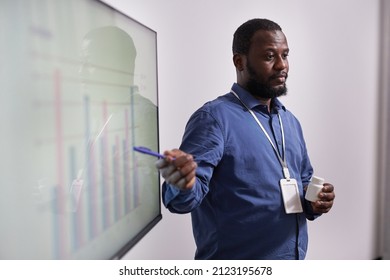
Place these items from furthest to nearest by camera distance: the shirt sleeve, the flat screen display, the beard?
the beard < the shirt sleeve < the flat screen display

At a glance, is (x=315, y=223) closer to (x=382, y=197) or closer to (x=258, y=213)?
(x=382, y=197)

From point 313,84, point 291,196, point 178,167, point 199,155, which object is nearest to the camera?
point 178,167

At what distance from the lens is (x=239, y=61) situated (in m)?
0.98

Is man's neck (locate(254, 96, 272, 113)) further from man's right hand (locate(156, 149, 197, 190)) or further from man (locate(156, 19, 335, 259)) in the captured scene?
man's right hand (locate(156, 149, 197, 190))

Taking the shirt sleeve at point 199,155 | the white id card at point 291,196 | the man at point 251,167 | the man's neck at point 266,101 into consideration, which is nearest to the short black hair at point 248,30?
the man at point 251,167

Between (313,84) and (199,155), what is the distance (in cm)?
59

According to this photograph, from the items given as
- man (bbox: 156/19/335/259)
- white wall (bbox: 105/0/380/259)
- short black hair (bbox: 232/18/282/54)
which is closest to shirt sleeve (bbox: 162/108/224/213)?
man (bbox: 156/19/335/259)

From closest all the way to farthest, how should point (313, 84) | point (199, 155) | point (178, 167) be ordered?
point (178, 167), point (199, 155), point (313, 84)

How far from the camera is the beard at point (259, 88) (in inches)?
36.9

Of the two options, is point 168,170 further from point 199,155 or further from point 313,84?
point 313,84

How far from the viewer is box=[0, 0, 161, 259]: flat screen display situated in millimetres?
567

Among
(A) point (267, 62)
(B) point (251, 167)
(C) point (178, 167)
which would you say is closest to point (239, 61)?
(A) point (267, 62)

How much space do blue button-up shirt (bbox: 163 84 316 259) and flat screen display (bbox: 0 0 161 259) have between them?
0.49ft
